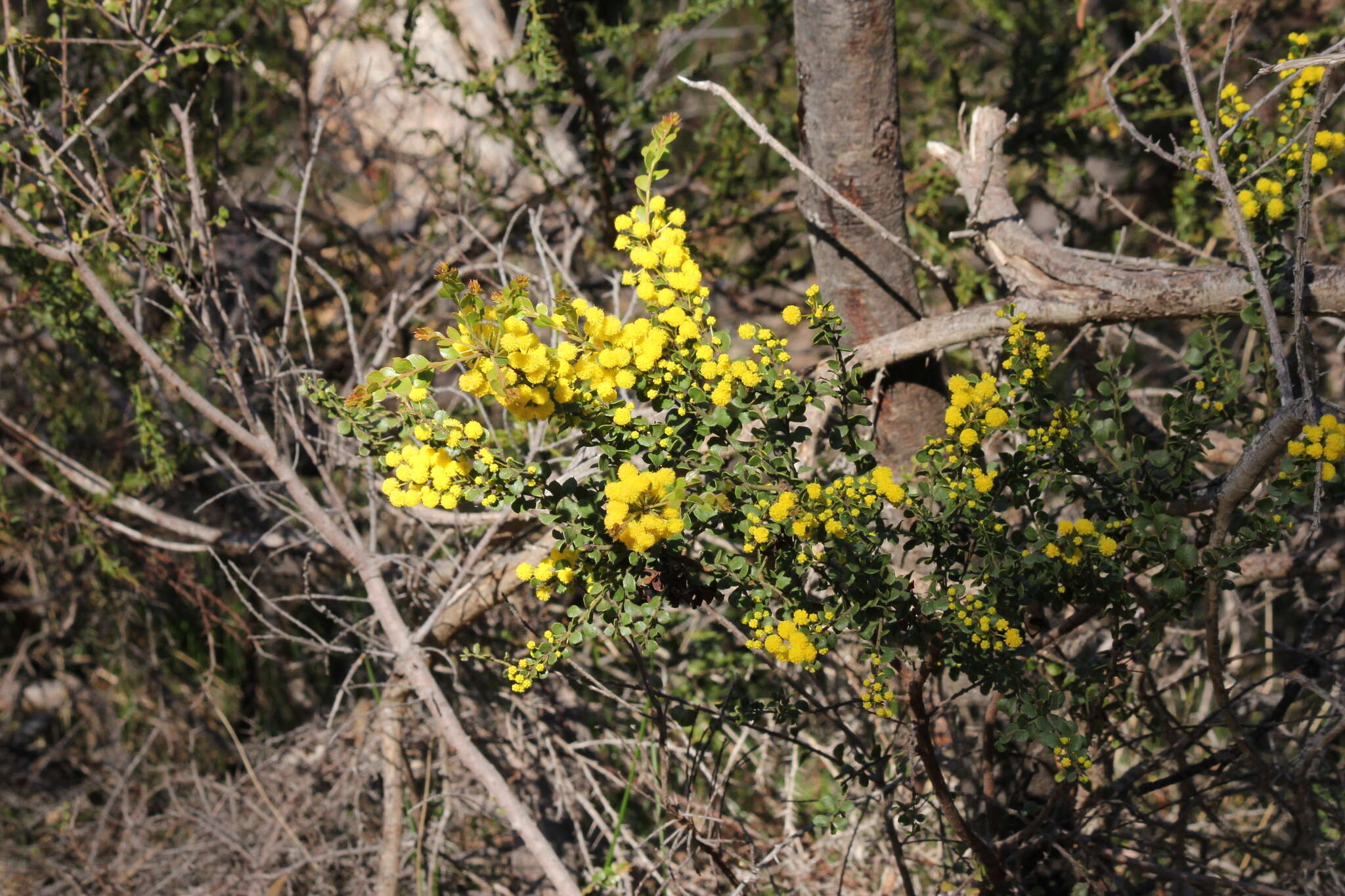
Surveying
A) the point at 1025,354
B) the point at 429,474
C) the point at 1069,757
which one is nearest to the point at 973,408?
the point at 1025,354

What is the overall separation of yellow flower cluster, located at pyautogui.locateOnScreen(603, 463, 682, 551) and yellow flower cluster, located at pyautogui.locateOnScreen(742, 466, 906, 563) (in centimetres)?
13

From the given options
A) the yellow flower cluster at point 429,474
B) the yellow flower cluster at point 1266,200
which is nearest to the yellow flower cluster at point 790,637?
Answer: the yellow flower cluster at point 429,474

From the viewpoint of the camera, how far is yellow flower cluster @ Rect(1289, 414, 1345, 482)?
1.15 metres

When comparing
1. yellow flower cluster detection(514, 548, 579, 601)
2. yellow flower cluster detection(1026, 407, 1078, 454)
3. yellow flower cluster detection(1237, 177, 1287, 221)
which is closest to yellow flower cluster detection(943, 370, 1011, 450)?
yellow flower cluster detection(1026, 407, 1078, 454)

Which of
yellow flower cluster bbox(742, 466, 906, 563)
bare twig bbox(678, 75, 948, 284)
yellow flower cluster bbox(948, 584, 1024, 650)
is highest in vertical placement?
bare twig bbox(678, 75, 948, 284)

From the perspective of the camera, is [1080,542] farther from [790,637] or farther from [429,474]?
[429,474]

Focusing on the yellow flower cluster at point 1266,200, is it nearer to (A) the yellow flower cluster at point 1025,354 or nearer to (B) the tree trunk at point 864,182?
(A) the yellow flower cluster at point 1025,354

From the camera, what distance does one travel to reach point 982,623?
1.35 meters

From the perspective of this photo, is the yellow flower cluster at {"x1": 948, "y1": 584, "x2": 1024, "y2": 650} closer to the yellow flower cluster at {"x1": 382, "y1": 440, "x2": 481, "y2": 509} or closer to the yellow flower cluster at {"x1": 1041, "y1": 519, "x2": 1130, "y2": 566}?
the yellow flower cluster at {"x1": 1041, "y1": 519, "x2": 1130, "y2": 566}

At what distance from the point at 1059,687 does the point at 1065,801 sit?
0.39 metres

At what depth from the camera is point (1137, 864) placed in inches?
66.5

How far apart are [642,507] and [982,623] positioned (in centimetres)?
51

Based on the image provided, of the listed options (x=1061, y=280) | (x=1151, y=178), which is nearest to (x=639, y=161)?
(x=1061, y=280)

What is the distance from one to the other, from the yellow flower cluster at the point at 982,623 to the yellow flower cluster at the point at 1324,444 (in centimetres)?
43
